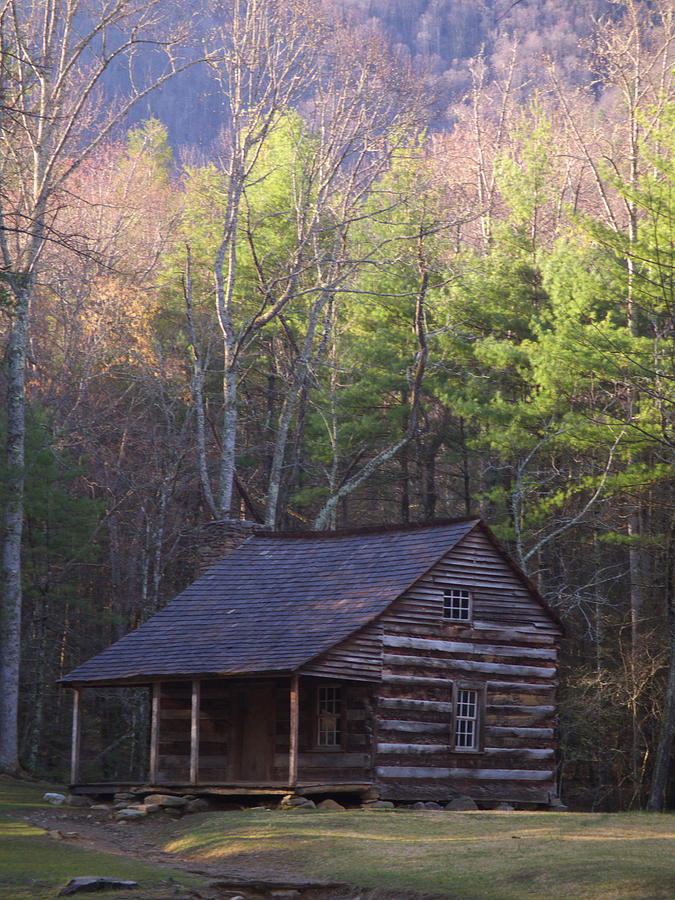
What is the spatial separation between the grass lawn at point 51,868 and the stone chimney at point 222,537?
10.7 metres

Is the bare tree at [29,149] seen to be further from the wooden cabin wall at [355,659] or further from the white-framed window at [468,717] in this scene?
the white-framed window at [468,717]

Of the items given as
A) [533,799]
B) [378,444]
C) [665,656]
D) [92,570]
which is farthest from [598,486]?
[92,570]

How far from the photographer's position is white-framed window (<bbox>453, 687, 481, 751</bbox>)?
24703mm

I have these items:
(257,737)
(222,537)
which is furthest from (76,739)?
(222,537)

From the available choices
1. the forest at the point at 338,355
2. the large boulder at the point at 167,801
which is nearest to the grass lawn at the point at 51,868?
the large boulder at the point at 167,801

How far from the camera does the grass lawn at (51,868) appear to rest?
12953mm

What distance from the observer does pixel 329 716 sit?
2397 centimetres

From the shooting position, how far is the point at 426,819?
18984mm

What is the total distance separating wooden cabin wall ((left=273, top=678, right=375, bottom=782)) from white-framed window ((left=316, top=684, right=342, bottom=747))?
14 centimetres

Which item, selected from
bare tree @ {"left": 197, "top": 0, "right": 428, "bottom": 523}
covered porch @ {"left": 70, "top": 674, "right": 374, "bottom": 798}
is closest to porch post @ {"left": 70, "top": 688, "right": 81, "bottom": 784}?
covered porch @ {"left": 70, "top": 674, "right": 374, "bottom": 798}

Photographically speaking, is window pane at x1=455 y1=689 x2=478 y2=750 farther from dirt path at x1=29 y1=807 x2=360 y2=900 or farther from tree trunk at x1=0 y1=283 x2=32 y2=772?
tree trunk at x1=0 y1=283 x2=32 y2=772

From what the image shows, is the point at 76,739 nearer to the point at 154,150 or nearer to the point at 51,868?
the point at 51,868

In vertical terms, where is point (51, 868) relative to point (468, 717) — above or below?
below

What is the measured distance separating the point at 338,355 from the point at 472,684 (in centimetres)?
1632
